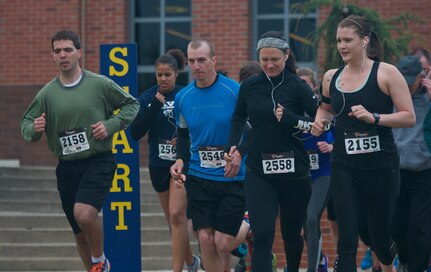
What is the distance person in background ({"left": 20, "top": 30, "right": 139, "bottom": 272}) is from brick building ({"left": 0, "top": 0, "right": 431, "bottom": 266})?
716cm

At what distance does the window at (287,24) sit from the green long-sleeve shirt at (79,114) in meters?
7.58

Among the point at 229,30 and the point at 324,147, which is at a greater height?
the point at 229,30

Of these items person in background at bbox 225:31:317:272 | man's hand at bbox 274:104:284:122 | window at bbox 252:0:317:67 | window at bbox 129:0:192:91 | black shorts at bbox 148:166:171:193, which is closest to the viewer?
man's hand at bbox 274:104:284:122

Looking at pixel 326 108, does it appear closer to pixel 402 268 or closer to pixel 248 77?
pixel 248 77

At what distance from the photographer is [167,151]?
11.8 meters

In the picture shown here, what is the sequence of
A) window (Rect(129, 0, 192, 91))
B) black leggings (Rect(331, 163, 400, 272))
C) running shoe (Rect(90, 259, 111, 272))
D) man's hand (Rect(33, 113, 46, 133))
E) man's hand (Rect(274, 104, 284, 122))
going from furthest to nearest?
window (Rect(129, 0, 192, 91)) → running shoe (Rect(90, 259, 111, 272)) → man's hand (Rect(33, 113, 46, 133)) → man's hand (Rect(274, 104, 284, 122)) → black leggings (Rect(331, 163, 400, 272))

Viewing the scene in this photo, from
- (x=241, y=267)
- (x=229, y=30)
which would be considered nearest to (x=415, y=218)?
(x=241, y=267)

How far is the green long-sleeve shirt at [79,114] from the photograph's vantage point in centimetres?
1061

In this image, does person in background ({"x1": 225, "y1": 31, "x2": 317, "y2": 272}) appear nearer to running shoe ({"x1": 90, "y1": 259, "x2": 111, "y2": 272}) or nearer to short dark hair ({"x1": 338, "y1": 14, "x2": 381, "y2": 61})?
short dark hair ({"x1": 338, "y1": 14, "x2": 381, "y2": 61})

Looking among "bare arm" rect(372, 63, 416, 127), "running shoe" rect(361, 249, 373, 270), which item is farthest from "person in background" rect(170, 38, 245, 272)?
"running shoe" rect(361, 249, 373, 270)

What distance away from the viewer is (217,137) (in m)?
10.4

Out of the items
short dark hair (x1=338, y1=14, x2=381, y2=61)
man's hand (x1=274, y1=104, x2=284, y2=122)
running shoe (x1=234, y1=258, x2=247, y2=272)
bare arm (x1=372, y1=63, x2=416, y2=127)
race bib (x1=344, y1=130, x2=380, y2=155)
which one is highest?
short dark hair (x1=338, y1=14, x2=381, y2=61)

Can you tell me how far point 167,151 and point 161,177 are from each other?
27 cm

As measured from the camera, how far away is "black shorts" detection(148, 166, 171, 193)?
1177 centimetres
